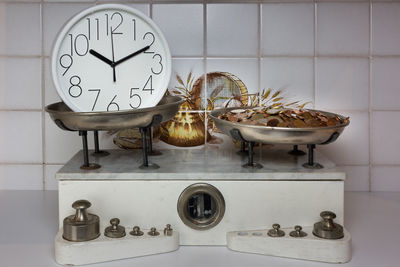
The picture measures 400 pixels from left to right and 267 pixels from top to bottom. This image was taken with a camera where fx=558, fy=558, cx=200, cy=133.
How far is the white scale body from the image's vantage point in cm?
114

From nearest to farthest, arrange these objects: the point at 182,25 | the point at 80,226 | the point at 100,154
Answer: the point at 80,226 → the point at 100,154 → the point at 182,25

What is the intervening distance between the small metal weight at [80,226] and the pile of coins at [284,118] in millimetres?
365

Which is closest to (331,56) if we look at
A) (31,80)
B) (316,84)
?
(316,84)

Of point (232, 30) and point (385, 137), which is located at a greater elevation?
point (232, 30)

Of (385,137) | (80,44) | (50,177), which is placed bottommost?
(50,177)

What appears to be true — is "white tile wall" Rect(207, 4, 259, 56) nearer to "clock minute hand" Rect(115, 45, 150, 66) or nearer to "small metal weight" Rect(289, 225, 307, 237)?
"clock minute hand" Rect(115, 45, 150, 66)

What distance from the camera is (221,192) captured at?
1.15 metres

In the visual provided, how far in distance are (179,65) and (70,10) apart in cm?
33

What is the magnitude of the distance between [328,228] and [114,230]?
1.39ft

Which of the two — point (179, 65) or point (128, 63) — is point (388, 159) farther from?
point (128, 63)

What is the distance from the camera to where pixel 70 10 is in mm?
1524

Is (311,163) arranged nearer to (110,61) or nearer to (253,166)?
(253,166)

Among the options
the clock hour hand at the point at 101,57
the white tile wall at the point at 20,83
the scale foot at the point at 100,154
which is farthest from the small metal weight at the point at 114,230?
A: the white tile wall at the point at 20,83

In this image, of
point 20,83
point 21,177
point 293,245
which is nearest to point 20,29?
point 20,83
